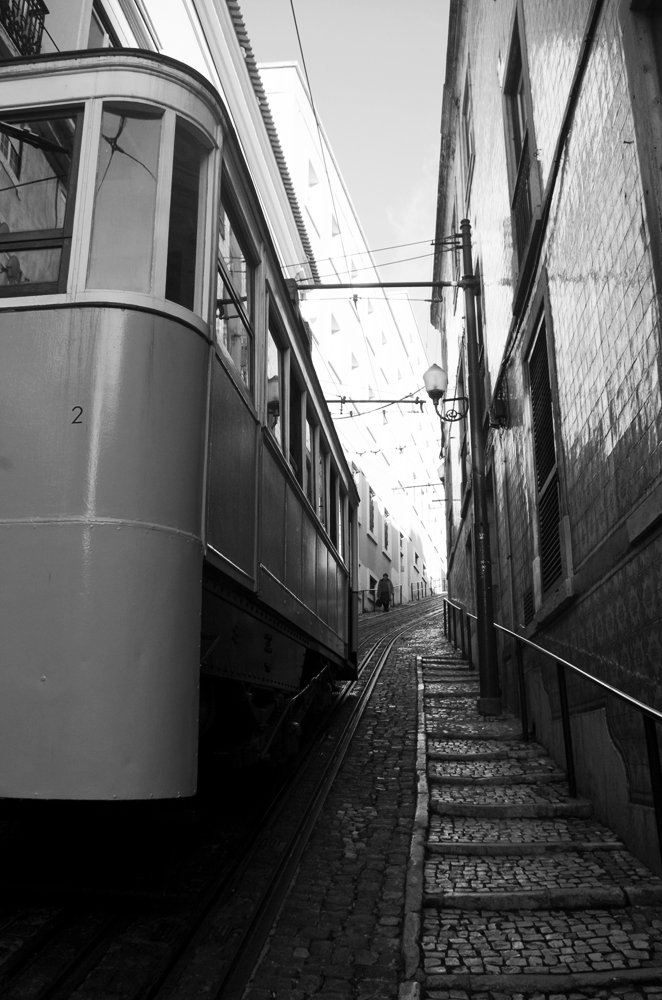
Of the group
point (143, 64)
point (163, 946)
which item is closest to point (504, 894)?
point (163, 946)

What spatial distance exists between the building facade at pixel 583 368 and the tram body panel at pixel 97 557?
2208 mm

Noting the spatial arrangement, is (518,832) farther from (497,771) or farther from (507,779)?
(497,771)

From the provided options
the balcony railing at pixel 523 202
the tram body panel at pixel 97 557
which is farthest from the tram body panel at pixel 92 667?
the balcony railing at pixel 523 202

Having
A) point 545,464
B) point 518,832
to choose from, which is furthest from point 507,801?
point 545,464

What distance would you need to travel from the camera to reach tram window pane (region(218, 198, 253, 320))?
4.19 meters

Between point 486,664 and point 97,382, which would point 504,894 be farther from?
point 486,664

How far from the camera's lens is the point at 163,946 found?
3424 mm

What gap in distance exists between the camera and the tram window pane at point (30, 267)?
3.45 meters

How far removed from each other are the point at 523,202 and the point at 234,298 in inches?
183

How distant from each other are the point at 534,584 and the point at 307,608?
7.15ft

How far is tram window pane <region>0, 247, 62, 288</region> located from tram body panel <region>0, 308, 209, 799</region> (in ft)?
0.73

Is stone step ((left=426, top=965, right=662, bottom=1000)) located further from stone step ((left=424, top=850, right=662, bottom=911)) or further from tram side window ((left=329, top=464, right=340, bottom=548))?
tram side window ((left=329, top=464, right=340, bottom=548))

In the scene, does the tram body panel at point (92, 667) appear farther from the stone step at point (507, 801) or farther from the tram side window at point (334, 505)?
the tram side window at point (334, 505)

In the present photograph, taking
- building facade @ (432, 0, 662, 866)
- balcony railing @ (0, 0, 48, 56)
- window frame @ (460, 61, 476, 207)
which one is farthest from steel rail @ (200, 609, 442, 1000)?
window frame @ (460, 61, 476, 207)
